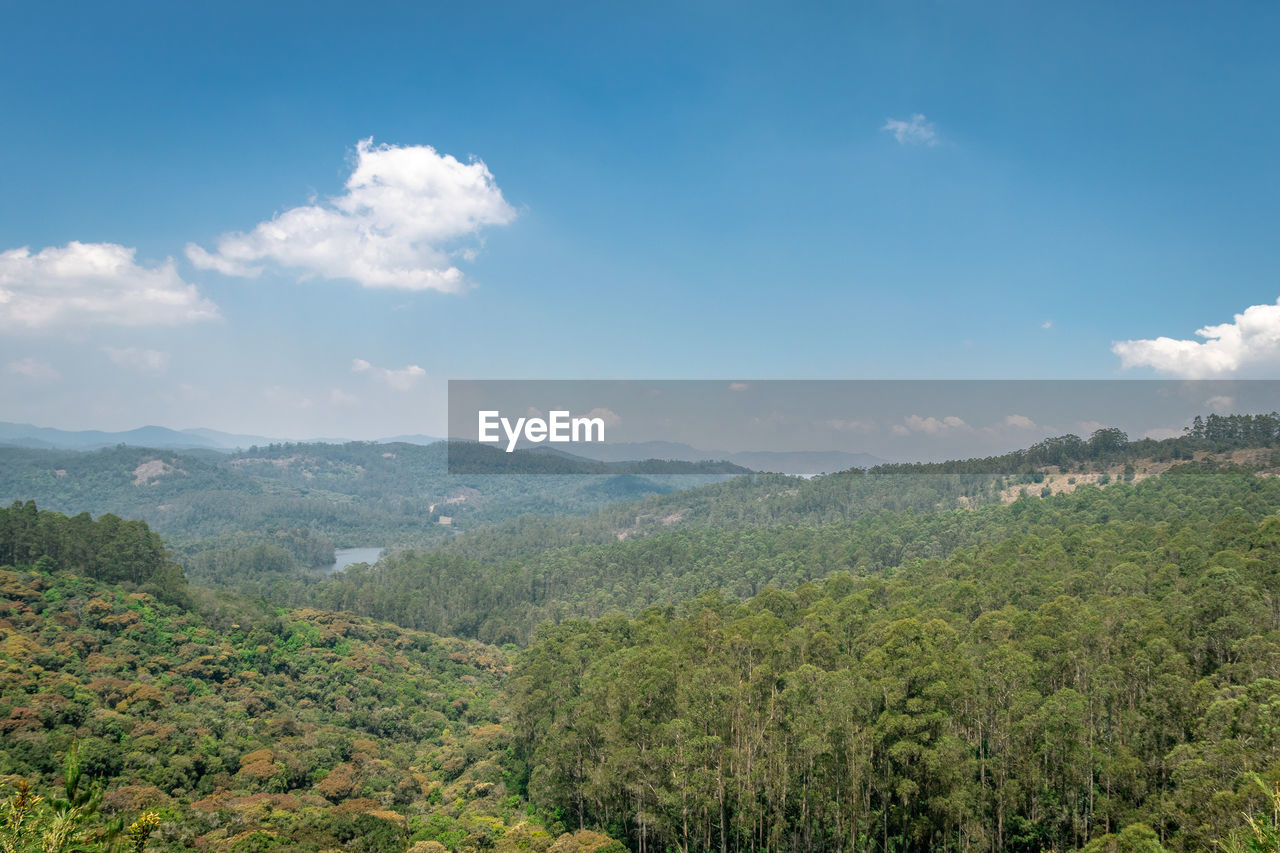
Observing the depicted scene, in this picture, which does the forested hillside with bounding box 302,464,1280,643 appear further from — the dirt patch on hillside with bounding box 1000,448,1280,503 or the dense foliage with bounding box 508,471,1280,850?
the dense foliage with bounding box 508,471,1280,850

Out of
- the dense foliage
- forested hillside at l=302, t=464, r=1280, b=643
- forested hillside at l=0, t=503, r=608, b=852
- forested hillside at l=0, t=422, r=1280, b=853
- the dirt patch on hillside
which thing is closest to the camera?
the dense foliage

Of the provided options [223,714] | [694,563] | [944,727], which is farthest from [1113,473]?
[223,714]

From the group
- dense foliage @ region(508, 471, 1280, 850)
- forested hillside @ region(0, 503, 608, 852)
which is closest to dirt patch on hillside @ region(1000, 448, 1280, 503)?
dense foliage @ region(508, 471, 1280, 850)

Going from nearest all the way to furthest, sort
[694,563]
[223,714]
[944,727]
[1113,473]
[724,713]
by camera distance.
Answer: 1. [944,727]
2. [724,713]
3. [223,714]
4. [1113,473]
5. [694,563]

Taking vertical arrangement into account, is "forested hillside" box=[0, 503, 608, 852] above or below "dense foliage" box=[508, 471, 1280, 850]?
below

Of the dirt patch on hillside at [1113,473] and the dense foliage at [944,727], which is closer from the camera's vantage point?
the dense foliage at [944,727]

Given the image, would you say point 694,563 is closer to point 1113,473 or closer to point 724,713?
point 1113,473

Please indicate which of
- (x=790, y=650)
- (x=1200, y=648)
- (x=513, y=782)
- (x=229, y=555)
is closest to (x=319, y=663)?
(x=513, y=782)

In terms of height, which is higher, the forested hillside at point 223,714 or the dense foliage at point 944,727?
the dense foliage at point 944,727

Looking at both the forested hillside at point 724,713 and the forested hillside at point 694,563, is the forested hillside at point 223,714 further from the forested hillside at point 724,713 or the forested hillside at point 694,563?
the forested hillside at point 694,563

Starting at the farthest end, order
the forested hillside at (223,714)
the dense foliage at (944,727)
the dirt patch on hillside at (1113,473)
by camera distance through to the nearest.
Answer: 1. the dirt patch on hillside at (1113,473)
2. the forested hillside at (223,714)
3. the dense foliage at (944,727)

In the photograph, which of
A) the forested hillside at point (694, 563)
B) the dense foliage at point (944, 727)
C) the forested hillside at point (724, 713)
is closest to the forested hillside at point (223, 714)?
the forested hillside at point (724, 713)

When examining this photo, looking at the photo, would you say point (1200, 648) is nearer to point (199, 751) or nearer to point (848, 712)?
point (848, 712)
